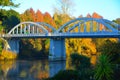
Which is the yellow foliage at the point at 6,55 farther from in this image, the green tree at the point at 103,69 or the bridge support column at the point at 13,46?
the green tree at the point at 103,69

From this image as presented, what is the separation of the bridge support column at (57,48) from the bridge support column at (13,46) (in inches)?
366

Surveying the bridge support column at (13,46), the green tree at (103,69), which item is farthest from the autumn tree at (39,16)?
the green tree at (103,69)

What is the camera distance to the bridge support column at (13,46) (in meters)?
71.4

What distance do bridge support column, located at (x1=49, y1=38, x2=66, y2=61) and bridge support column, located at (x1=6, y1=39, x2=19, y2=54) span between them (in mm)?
9284

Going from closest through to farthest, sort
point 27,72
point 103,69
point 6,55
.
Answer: point 103,69 < point 27,72 < point 6,55

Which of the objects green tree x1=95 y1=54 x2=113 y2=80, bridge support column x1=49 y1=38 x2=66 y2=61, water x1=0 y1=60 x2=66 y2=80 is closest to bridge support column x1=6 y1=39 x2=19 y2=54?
bridge support column x1=49 y1=38 x2=66 y2=61

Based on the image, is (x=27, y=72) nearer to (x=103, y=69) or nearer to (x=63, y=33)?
(x=103, y=69)

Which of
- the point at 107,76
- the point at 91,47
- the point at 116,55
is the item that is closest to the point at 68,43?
the point at 91,47

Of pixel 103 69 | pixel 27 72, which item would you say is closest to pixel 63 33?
pixel 27 72

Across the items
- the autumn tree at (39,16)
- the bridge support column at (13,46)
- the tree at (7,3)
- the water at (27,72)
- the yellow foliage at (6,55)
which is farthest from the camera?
the autumn tree at (39,16)

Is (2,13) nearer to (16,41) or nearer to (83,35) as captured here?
(83,35)

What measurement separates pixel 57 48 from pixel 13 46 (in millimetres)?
11454

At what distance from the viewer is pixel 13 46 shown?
7331 centimetres

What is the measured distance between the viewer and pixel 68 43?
75.1 meters
